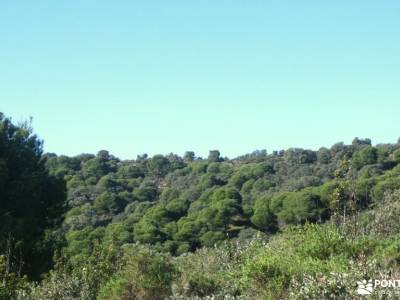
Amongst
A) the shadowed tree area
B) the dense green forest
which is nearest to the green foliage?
the dense green forest

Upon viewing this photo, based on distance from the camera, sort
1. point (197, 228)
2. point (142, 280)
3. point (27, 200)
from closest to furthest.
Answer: point (142, 280)
point (27, 200)
point (197, 228)

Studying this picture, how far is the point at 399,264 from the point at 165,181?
62.3 meters

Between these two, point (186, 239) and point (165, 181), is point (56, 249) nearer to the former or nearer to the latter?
point (186, 239)

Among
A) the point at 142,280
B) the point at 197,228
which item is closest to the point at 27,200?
the point at 142,280

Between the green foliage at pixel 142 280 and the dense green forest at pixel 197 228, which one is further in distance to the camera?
the green foliage at pixel 142 280

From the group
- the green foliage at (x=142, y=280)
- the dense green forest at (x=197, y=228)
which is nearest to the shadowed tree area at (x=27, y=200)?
the dense green forest at (x=197, y=228)

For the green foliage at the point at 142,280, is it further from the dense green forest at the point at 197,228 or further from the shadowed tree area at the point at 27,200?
the shadowed tree area at the point at 27,200

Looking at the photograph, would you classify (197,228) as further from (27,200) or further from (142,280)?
(142,280)

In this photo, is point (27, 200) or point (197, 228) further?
point (197, 228)

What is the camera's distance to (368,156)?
57.3m

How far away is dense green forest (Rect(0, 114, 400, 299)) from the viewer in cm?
999

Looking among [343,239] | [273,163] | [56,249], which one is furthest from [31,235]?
[273,163]

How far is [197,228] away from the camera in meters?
44.4

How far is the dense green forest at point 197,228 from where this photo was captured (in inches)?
393
